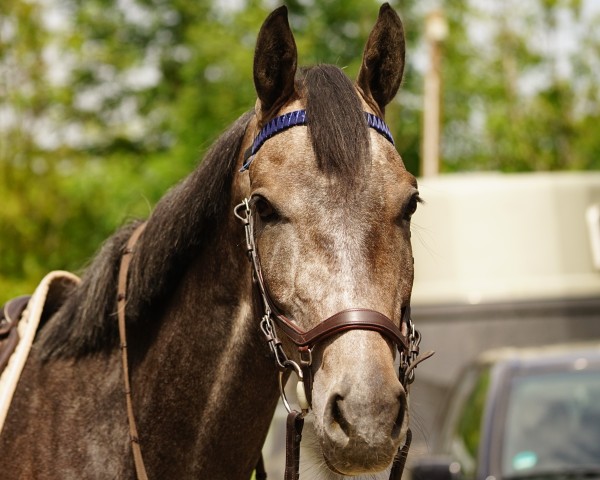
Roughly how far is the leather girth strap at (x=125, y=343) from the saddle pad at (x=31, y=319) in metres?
0.35

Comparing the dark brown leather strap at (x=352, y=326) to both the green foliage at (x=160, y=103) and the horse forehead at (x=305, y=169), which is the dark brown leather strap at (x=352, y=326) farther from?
the green foliage at (x=160, y=103)

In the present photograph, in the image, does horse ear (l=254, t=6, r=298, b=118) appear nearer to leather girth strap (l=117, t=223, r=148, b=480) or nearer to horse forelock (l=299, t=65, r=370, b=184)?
horse forelock (l=299, t=65, r=370, b=184)

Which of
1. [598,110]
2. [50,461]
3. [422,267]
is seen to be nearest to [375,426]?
[50,461]

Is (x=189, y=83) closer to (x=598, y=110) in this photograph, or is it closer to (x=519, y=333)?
(x=519, y=333)

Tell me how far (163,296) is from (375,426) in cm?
100

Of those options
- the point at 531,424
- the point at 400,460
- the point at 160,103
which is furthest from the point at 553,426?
the point at 160,103

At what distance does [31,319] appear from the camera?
3.49 meters

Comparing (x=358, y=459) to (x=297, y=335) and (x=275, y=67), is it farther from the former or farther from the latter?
(x=275, y=67)

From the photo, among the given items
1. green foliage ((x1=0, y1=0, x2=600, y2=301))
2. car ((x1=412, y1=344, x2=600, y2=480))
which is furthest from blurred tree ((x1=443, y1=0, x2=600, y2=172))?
car ((x1=412, y1=344, x2=600, y2=480))

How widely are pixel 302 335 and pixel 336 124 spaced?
0.58 m

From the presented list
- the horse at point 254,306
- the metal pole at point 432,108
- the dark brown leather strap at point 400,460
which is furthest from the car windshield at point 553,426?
the metal pole at point 432,108

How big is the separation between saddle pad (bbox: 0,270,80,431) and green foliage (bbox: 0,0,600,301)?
24.4 ft

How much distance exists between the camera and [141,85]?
2014 cm

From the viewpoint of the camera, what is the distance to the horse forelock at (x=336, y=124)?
285 centimetres
